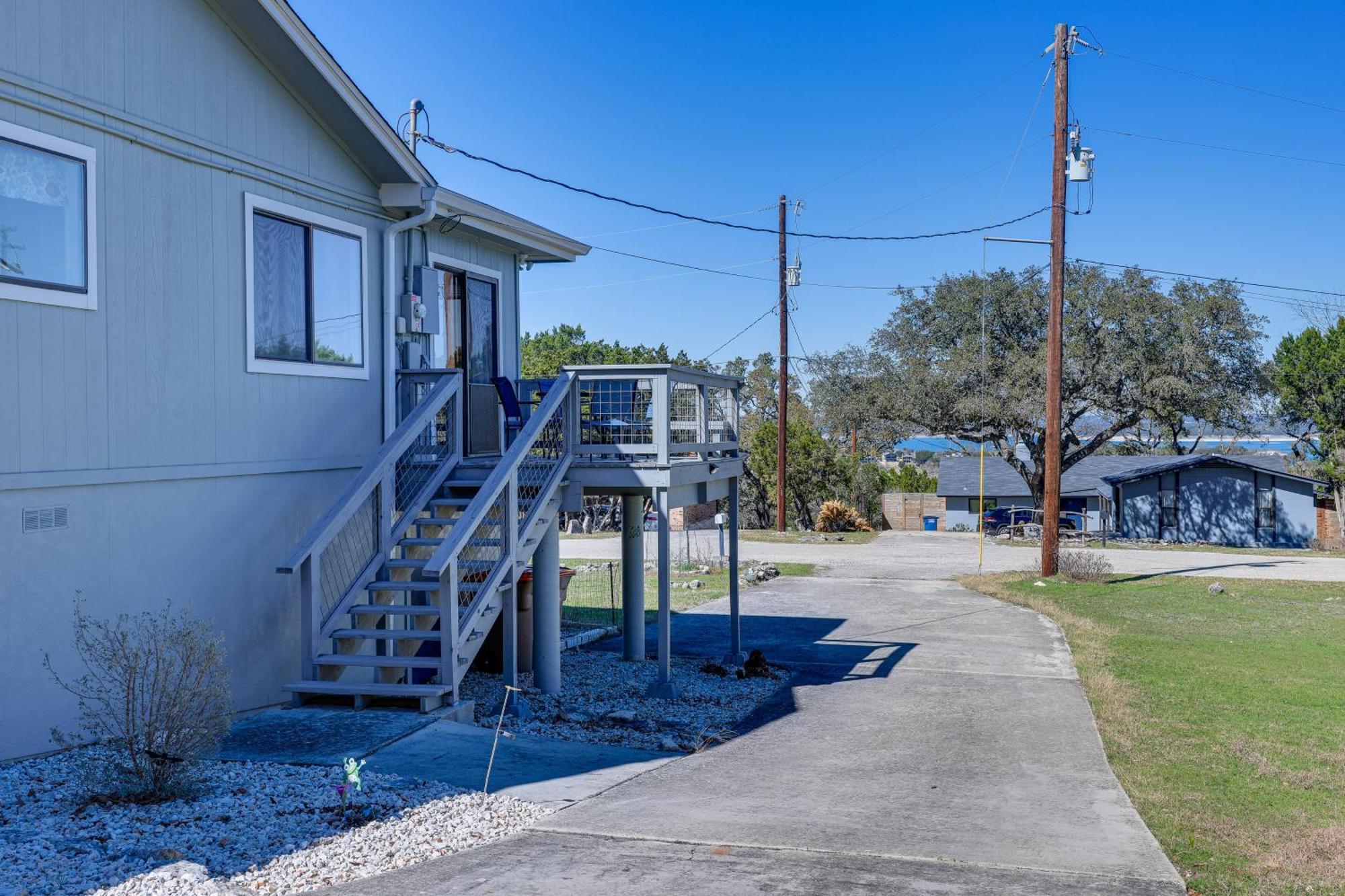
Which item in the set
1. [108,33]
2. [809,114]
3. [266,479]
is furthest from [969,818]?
[809,114]

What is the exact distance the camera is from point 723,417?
12773 millimetres

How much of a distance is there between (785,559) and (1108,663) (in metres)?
13.5

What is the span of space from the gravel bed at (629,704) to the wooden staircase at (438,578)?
684 millimetres

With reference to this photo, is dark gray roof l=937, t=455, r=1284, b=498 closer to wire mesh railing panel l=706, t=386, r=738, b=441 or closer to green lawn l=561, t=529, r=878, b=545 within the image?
green lawn l=561, t=529, r=878, b=545

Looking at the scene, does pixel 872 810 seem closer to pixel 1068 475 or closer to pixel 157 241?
pixel 157 241

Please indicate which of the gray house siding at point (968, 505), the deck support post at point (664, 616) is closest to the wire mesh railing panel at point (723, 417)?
the deck support post at point (664, 616)

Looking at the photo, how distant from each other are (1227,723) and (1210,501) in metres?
33.9

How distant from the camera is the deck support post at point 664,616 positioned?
33.5 ft

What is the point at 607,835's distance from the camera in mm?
5492

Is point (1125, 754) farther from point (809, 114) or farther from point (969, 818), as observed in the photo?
point (809, 114)

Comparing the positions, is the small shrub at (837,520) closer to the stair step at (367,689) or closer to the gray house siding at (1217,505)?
the gray house siding at (1217,505)

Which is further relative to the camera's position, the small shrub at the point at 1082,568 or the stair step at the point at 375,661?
the small shrub at the point at 1082,568

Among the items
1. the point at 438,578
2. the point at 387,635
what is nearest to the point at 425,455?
the point at 438,578

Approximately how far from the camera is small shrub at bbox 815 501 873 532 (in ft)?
118
